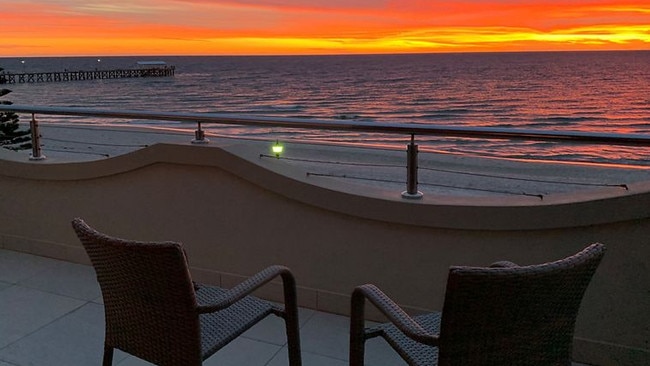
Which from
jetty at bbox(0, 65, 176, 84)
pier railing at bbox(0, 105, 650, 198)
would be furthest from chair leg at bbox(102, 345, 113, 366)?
jetty at bbox(0, 65, 176, 84)

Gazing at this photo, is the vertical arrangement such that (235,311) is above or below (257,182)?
below

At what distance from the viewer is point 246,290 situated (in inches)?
83.1

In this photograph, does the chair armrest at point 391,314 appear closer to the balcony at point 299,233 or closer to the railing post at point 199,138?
the balcony at point 299,233

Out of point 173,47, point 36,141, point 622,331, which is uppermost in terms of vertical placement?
point 173,47

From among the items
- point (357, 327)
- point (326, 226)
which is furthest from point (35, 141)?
point (357, 327)

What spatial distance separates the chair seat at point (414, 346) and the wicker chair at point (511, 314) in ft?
0.48

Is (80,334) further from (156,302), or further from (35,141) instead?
(35,141)

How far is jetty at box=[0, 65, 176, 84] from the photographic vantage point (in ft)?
257

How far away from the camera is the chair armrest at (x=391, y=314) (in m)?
1.75

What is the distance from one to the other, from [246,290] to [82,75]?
89869 millimetres

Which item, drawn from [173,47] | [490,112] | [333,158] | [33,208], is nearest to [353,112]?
[490,112]

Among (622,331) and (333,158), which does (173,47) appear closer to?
(333,158)

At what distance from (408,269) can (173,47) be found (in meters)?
60.5

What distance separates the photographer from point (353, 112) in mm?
42125
